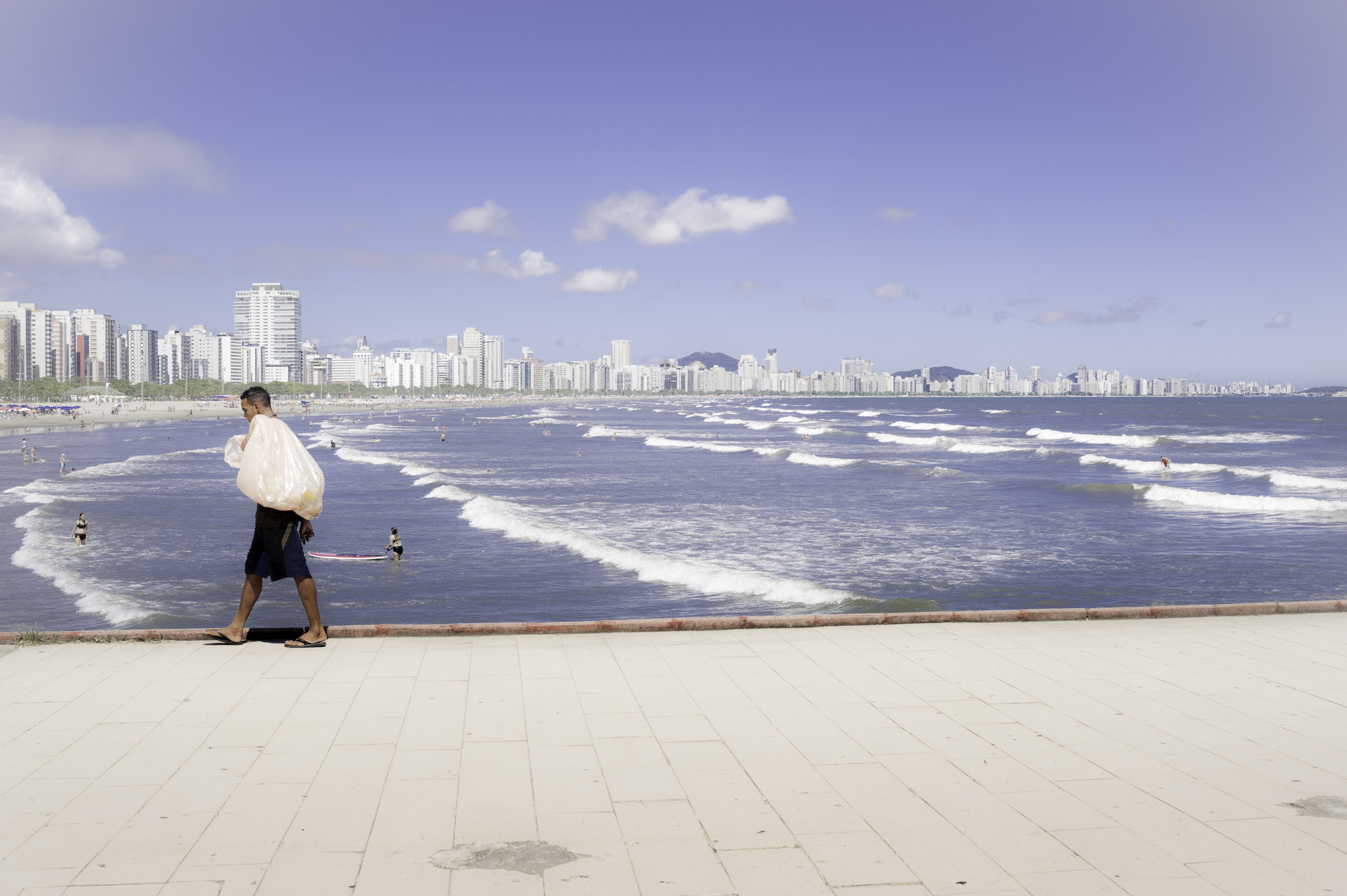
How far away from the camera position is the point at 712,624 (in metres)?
7.84

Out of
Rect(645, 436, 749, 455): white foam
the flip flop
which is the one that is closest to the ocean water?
Rect(645, 436, 749, 455): white foam

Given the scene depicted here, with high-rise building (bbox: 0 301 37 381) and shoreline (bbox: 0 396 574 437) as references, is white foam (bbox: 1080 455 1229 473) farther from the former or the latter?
high-rise building (bbox: 0 301 37 381)

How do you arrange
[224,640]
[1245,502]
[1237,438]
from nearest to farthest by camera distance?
[224,640], [1245,502], [1237,438]

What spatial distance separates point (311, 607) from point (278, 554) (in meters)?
0.46

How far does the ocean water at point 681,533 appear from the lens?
16.1 m

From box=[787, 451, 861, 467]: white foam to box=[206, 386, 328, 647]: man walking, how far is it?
40.9 meters

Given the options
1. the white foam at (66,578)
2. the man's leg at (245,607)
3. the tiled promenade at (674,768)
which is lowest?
the white foam at (66,578)

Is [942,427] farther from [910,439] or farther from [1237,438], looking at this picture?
[1237,438]

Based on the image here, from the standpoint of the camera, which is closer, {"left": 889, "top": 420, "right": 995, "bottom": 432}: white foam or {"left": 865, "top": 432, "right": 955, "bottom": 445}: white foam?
{"left": 865, "top": 432, "right": 955, "bottom": 445}: white foam

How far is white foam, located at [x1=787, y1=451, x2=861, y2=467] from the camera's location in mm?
47125

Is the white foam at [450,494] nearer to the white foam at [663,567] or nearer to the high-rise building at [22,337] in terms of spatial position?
the white foam at [663,567]

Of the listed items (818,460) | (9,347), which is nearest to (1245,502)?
(818,460)

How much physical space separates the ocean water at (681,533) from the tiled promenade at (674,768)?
7.97 meters

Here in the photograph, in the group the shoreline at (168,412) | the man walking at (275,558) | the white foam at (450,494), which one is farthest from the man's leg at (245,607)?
the shoreline at (168,412)
